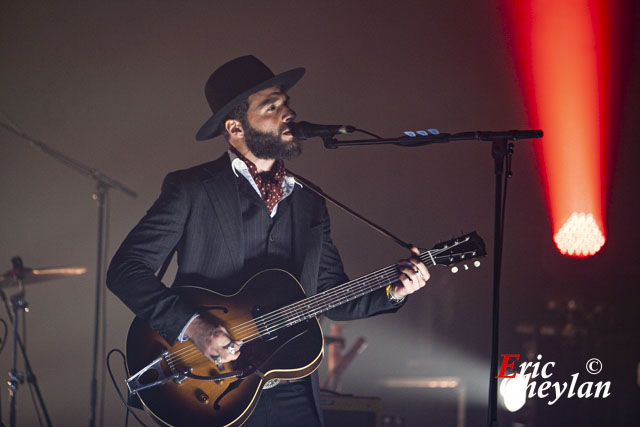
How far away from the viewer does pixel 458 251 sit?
2859mm

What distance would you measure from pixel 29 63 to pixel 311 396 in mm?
3969

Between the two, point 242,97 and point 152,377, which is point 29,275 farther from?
point 242,97

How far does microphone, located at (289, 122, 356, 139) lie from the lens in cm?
267

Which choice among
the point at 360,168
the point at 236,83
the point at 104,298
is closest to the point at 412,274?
the point at 236,83

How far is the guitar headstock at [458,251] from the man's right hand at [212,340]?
91 cm

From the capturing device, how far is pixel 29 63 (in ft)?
17.5

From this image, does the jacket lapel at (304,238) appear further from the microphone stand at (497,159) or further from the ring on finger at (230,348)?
the microphone stand at (497,159)

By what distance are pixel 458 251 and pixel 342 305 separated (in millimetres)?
581

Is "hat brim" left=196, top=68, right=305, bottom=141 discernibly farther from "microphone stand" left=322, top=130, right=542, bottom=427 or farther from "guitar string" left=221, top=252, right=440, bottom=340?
"guitar string" left=221, top=252, right=440, bottom=340

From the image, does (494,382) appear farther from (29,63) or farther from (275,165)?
(29,63)

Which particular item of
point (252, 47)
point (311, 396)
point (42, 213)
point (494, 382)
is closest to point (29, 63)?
point (42, 213)

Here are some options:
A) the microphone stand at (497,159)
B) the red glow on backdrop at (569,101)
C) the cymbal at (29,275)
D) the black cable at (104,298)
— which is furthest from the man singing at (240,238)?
the red glow on backdrop at (569,101)

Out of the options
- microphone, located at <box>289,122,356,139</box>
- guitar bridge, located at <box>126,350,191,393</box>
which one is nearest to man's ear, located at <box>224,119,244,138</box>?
microphone, located at <box>289,122,356,139</box>

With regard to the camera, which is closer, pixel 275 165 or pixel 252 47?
pixel 275 165
